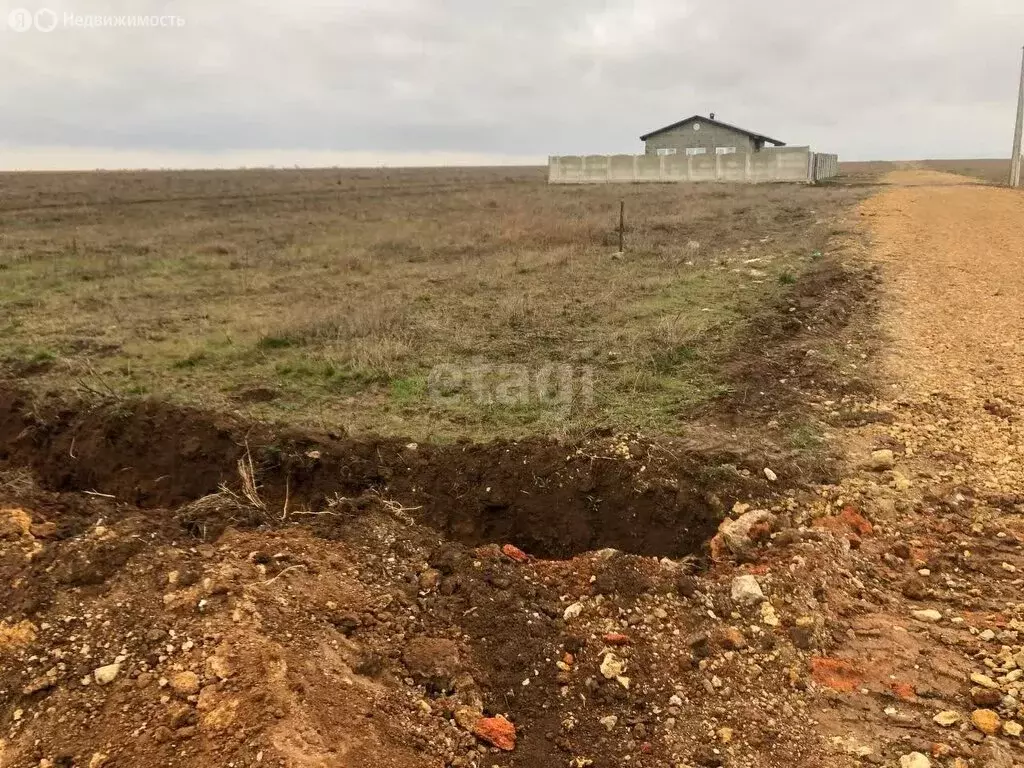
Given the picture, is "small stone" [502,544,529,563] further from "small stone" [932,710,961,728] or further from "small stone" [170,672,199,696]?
"small stone" [932,710,961,728]

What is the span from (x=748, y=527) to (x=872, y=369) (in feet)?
10.8

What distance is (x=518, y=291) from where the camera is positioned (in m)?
10.4

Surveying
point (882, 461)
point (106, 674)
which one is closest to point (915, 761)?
point (882, 461)

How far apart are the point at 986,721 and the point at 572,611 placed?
1.67 m

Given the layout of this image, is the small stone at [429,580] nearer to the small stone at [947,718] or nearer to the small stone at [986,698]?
the small stone at [947,718]

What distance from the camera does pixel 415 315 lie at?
917cm

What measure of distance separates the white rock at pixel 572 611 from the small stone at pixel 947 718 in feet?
4.82

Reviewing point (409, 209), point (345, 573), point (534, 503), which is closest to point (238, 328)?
point (534, 503)

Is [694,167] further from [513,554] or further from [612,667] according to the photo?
[612,667]

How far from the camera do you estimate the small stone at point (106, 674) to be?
2.68 metres

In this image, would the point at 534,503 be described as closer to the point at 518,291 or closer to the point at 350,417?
the point at 350,417

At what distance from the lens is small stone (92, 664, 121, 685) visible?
268cm

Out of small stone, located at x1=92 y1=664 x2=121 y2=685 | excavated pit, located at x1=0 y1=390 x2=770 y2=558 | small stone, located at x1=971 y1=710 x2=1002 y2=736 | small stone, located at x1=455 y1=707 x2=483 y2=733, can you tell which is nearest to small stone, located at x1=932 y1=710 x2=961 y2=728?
small stone, located at x1=971 y1=710 x2=1002 y2=736

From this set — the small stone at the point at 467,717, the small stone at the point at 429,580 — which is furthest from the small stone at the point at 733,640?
the small stone at the point at 429,580
